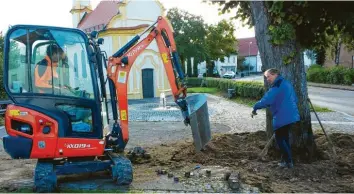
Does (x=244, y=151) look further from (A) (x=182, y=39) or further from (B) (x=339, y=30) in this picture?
(A) (x=182, y=39)

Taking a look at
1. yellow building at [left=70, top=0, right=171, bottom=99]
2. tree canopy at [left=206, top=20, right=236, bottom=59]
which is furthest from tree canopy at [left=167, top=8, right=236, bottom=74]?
yellow building at [left=70, top=0, right=171, bottom=99]

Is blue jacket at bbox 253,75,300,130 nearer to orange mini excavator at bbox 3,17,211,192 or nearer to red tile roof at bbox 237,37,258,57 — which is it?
orange mini excavator at bbox 3,17,211,192

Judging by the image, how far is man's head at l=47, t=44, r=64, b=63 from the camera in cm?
629

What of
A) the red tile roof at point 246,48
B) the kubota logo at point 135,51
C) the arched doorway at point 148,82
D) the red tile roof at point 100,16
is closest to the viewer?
the kubota logo at point 135,51

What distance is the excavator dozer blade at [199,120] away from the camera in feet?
23.1

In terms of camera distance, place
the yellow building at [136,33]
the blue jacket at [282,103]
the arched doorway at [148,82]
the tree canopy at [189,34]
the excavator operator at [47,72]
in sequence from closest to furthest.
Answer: the excavator operator at [47,72] < the blue jacket at [282,103] < the yellow building at [136,33] < the arched doorway at [148,82] < the tree canopy at [189,34]

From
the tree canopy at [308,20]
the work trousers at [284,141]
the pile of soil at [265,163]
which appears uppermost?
the tree canopy at [308,20]

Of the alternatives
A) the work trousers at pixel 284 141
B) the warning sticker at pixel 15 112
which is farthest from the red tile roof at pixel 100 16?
the work trousers at pixel 284 141

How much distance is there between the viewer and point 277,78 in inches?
271

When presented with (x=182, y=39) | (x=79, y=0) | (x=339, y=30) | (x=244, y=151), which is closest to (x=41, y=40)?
(x=244, y=151)

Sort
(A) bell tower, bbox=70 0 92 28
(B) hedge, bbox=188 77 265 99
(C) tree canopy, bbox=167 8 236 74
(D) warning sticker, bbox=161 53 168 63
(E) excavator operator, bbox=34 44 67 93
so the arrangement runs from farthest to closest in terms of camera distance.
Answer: (C) tree canopy, bbox=167 8 236 74 → (A) bell tower, bbox=70 0 92 28 → (B) hedge, bbox=188 77 265 99 → (D) warning sticker, bbox=161 53 168 63 → (E) excavator operator, bbox=34 44 67 93

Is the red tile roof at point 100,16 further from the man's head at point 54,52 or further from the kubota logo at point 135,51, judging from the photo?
the man's head at point 54,52

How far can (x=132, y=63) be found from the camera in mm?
7238

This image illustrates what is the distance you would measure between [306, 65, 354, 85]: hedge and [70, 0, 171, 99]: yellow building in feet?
54.2
